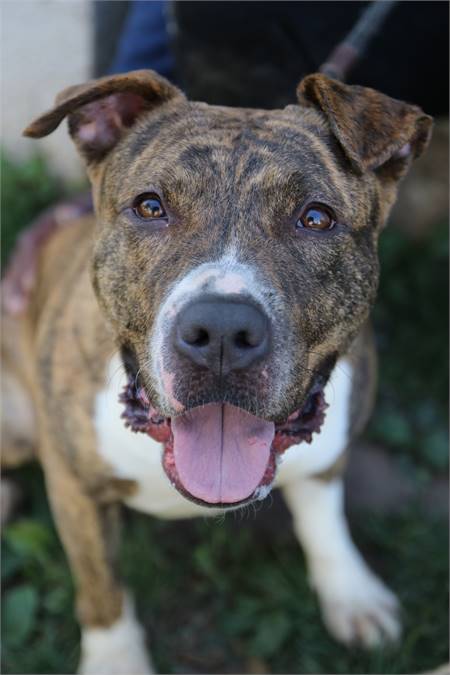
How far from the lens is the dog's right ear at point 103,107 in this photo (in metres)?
2.55

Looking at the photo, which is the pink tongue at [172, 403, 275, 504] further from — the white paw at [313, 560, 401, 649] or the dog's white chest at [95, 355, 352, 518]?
the white paw at [313, 560, 401, 649]

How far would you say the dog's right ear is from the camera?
2.55 m

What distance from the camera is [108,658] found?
10.8ft

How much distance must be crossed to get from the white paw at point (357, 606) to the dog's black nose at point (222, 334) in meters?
1.74

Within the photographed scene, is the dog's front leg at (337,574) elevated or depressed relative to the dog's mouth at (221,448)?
depressed

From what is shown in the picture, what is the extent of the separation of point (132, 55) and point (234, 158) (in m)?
2.04

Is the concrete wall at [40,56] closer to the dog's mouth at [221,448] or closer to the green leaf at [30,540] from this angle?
the green leaf at [30,540]

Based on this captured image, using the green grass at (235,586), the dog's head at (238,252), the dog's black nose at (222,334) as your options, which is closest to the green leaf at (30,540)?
the green grass at (235,586)

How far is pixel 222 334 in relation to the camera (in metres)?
2.07

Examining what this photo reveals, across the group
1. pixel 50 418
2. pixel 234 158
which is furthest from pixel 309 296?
pixel 50 418

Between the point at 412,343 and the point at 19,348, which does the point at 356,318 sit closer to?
the point at 19,348

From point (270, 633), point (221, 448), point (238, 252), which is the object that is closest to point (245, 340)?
point (238, 252)

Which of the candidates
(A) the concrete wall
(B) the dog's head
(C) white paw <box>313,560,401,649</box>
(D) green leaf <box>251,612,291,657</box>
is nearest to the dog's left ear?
(B) the dog's head

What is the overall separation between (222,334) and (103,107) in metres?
1.13
